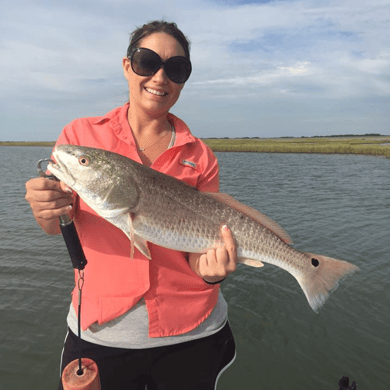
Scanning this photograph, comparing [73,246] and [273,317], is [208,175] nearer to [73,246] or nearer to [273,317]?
[73,246]

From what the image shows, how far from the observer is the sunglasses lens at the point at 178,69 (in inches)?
107

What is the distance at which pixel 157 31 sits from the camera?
9.04 ft

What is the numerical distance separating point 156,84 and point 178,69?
9.7 inches

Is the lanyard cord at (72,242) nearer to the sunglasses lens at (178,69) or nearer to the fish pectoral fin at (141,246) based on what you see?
the fish pectoral fin at (141,246)

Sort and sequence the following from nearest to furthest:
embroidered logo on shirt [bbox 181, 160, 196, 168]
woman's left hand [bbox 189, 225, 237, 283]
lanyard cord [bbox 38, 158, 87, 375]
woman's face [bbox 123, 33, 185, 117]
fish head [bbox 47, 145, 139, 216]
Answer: lanyard cord [bbox 38, 158, 87, 375] < fish head [bbox 47, 145, 139, 216] < woman's left hand [bbox 189, 225, 237, 283] < woman's face [bbox 123, 33, 185, 117] < embroidered logo on shirt [bbox 181, 160, 196, 168]

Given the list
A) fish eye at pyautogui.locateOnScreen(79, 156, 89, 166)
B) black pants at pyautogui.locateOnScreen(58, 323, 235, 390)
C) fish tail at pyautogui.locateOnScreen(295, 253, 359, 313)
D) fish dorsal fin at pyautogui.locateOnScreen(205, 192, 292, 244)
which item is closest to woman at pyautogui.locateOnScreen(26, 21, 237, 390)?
black pants at pyautogui.locateOnScreen(58, 323, 235, 390)

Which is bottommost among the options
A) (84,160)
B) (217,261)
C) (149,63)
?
(217,261)

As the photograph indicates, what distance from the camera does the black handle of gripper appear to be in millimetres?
2361

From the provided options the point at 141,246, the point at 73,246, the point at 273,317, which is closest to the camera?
the point at 73,246

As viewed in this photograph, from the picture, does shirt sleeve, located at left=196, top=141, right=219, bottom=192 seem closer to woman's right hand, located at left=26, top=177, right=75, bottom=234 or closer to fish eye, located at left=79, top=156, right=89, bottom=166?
fish eye, located at left=79, top=156, right=89, bottom=166

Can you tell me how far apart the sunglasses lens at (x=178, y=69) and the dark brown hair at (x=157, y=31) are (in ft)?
0.45

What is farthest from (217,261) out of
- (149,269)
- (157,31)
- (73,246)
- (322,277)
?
(157,31)

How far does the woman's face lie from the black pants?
199 centimetres

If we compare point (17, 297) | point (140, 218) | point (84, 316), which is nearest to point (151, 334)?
point (84, 316)
